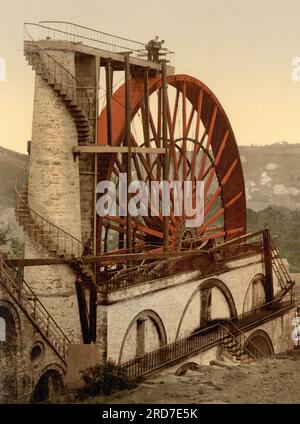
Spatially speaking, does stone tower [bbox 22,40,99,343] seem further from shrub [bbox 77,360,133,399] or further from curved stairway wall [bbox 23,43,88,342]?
shrub [bbox 77,360,133,399]

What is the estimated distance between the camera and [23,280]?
2148 cm

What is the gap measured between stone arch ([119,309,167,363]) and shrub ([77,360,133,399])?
1845mm

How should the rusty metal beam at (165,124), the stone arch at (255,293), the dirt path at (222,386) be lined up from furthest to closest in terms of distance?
the stone arch at (255,293)
the rusty metal beam at (165,124)
the dirt path at (222,386)

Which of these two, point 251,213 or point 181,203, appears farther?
point 251,213

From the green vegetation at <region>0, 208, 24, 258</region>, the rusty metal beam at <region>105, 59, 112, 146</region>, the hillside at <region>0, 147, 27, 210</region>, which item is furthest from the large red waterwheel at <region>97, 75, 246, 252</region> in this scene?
the hillside at <region>0, 147, 27, 210</region>

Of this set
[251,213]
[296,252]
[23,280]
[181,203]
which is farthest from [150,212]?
[251,213]

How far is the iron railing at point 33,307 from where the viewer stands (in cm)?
1941

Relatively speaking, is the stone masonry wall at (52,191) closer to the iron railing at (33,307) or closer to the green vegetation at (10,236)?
the iron railing at (33,307)

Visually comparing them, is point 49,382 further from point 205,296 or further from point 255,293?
point 255,293

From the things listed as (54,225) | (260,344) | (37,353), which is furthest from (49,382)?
(260,344)

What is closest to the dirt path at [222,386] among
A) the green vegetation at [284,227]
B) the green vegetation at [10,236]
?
the green vegetation at [10,236]

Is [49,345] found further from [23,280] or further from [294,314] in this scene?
[294,314]

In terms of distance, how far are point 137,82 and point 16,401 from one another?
1202 centimetres

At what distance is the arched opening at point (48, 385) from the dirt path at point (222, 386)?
2480 millimetres
